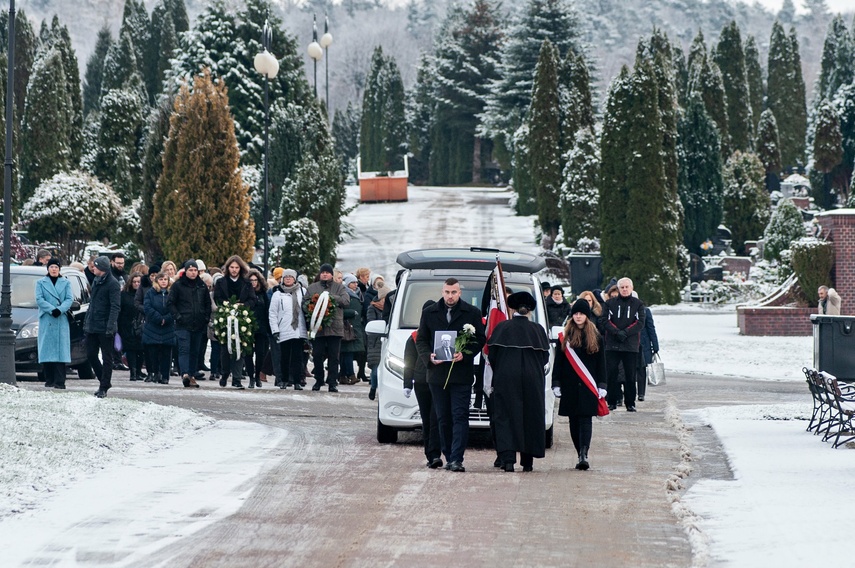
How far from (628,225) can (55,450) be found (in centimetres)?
3193

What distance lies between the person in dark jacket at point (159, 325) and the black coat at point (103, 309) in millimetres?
1927

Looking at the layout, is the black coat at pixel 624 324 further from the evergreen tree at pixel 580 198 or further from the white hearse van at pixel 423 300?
the evergreen tree at pixel 580 198

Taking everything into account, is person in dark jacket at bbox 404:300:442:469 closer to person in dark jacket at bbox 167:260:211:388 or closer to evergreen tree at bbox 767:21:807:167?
person in dark jacket at bbox 167:260:211:388

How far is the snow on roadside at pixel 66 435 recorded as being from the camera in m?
10.3

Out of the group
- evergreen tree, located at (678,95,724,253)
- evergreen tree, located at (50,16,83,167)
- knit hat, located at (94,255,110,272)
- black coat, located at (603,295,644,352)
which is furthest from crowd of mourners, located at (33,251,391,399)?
evergreen tree, located at (50,16,83,167)

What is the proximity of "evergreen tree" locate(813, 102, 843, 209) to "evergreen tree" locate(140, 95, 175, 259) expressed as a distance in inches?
1613

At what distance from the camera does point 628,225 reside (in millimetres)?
41938

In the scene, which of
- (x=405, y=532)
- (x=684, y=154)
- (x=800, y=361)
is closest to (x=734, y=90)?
(x=684, y=154)

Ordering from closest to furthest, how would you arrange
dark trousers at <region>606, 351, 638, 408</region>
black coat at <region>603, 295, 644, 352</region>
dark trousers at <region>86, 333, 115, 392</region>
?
dark trousers at <region>86, 333, 115, 392</region>, black coat at <region>603, 295, 644, 352</region>, dark trousers at <region>606, 351, 638, 408</region>

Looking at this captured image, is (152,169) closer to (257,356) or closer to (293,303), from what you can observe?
(257,356)

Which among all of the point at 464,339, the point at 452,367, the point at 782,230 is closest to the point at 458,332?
the point at 464,339

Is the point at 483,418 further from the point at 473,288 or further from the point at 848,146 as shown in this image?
the point at 848,146

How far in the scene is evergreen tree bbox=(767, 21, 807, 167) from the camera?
87.9 m

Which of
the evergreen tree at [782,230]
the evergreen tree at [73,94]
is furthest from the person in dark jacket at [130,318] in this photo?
the evergreen tree at [73,94]
